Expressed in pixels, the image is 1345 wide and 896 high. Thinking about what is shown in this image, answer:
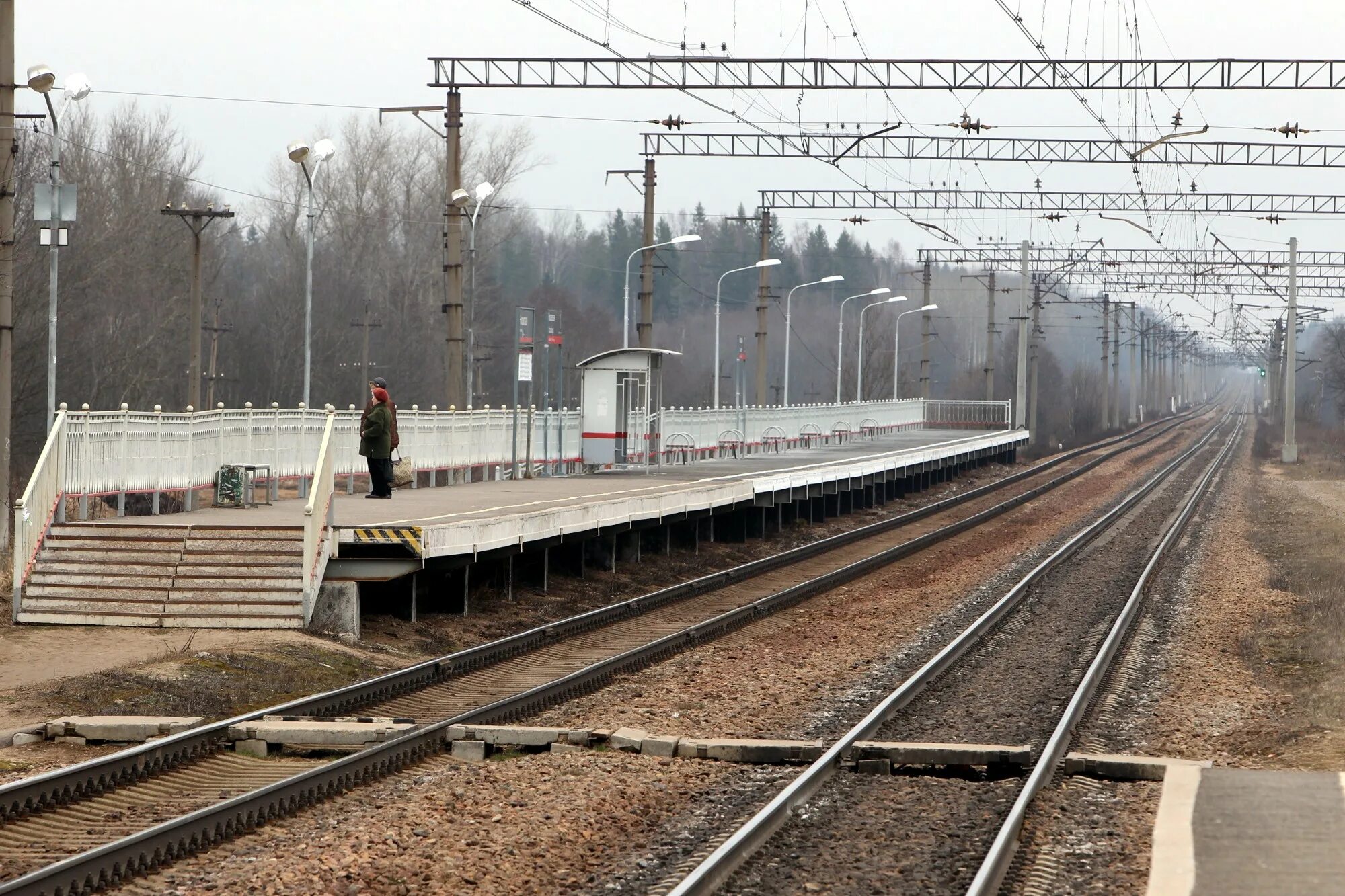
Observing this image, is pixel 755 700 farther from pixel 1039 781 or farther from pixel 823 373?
pixel 823 373

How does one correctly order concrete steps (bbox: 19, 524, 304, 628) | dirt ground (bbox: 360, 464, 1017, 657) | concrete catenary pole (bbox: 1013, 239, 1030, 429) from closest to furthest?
concrete steps (bbox: 19, 524, 304, 628) < dirt ground (bbox: 360, 464, 1017, 657) < concrete catenary pole (bbox: 1013, 239, 1030, 429)

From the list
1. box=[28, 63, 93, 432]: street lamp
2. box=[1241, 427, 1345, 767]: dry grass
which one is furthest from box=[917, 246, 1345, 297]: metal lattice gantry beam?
box=[28, 63, 93, 432]: street lamp

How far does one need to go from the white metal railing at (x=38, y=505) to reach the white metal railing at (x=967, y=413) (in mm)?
51846

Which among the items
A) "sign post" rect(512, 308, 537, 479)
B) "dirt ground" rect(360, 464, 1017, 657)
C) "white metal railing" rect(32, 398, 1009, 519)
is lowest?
"dirt ground" rect(360, 464, 1017, 657)

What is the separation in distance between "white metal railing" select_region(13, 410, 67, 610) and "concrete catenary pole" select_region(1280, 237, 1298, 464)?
47921 mm

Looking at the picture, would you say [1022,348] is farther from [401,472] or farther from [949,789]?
[949,789]

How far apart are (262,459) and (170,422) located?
8.82 ft

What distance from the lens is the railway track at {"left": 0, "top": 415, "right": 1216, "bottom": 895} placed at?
26.8 feet

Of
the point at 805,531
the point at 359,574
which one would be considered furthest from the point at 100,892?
the point at 805,531

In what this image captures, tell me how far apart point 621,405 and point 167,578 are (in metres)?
18.0

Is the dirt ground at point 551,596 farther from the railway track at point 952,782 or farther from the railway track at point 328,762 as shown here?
the railway track at point 952,782

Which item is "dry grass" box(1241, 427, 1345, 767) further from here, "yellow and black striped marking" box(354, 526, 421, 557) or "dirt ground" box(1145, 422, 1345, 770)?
"yellow and black striped marking" box(354, 526, 421, 557)

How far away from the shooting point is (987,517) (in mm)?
37094

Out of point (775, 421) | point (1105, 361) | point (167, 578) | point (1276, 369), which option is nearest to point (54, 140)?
point (167, 578)
